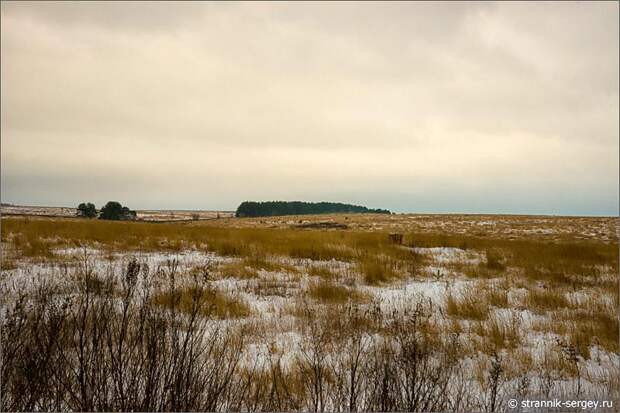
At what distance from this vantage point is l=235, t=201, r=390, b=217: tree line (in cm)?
9881

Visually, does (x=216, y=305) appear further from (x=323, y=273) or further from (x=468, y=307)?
(x=468, y=307)

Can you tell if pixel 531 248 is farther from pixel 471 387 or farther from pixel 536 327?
pixel 471 387

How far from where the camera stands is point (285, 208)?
113 metres

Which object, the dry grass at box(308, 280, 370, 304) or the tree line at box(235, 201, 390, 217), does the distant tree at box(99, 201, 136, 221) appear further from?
the tree line at box(235, 201, 390, 217)

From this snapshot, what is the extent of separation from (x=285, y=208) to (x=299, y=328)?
109133 millimetres

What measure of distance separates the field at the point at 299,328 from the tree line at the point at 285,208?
87634 millimetres

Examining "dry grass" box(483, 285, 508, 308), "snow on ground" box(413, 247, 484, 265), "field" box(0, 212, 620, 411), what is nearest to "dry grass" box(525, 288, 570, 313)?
"field" box(0, 212, 620, 411)

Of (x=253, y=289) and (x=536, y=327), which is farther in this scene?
(x=253, y=289)

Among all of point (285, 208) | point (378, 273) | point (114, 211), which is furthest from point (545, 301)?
point (285, 208)

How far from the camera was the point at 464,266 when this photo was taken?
9164mm

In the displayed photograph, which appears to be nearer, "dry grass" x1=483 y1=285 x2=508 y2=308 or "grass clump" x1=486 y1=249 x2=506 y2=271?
"dry grass" x1=483 y1=285 x2=508 y2=308

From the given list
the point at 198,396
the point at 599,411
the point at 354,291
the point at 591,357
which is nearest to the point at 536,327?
the point at 591,357

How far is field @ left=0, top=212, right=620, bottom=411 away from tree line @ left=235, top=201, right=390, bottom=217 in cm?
8763

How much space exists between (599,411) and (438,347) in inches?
53.8
